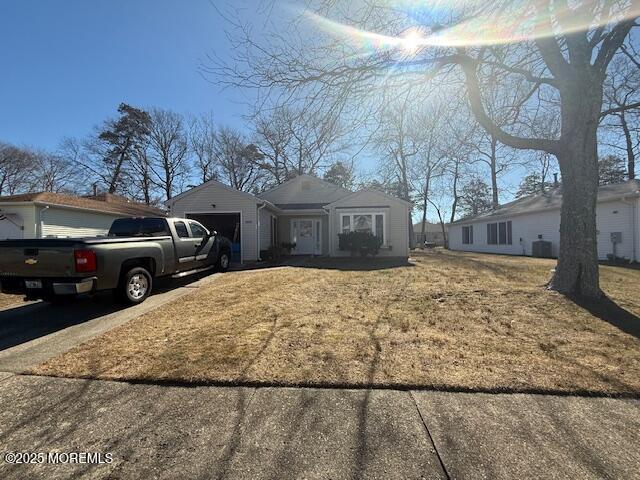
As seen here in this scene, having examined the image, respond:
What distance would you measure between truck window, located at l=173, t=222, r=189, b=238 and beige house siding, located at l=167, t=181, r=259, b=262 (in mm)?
6757

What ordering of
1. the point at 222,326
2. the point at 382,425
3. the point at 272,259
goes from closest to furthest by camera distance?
the point at 382,425
the point at 222,326
the point at 272,259

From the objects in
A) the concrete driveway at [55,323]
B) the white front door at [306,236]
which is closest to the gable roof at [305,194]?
the white front door at [306,236]

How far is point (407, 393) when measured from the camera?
333 centimetres

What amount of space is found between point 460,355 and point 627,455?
1833 mm

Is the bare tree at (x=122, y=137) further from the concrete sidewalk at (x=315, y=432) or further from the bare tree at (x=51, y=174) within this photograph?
the concrete sidewalk at (x=315, y=432)

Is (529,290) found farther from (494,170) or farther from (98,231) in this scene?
Answer: (494,170)

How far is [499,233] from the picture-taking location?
2534cm

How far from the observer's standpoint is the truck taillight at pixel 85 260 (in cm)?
592

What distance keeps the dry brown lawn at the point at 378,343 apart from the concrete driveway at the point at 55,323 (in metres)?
0.40

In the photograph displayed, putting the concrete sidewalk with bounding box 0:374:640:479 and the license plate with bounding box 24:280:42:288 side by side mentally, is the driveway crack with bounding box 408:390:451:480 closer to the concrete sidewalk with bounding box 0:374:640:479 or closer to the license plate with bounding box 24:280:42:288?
the concrete sidewalk with bounding box 0:374:640:479

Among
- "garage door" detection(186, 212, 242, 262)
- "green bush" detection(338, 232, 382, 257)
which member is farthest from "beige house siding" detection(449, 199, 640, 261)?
"garage door" detection(186, 212, 242, 262)

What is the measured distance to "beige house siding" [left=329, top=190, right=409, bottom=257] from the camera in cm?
1794

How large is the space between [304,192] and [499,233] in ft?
46.4

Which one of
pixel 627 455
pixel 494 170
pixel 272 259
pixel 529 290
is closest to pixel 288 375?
pixel 627 455
